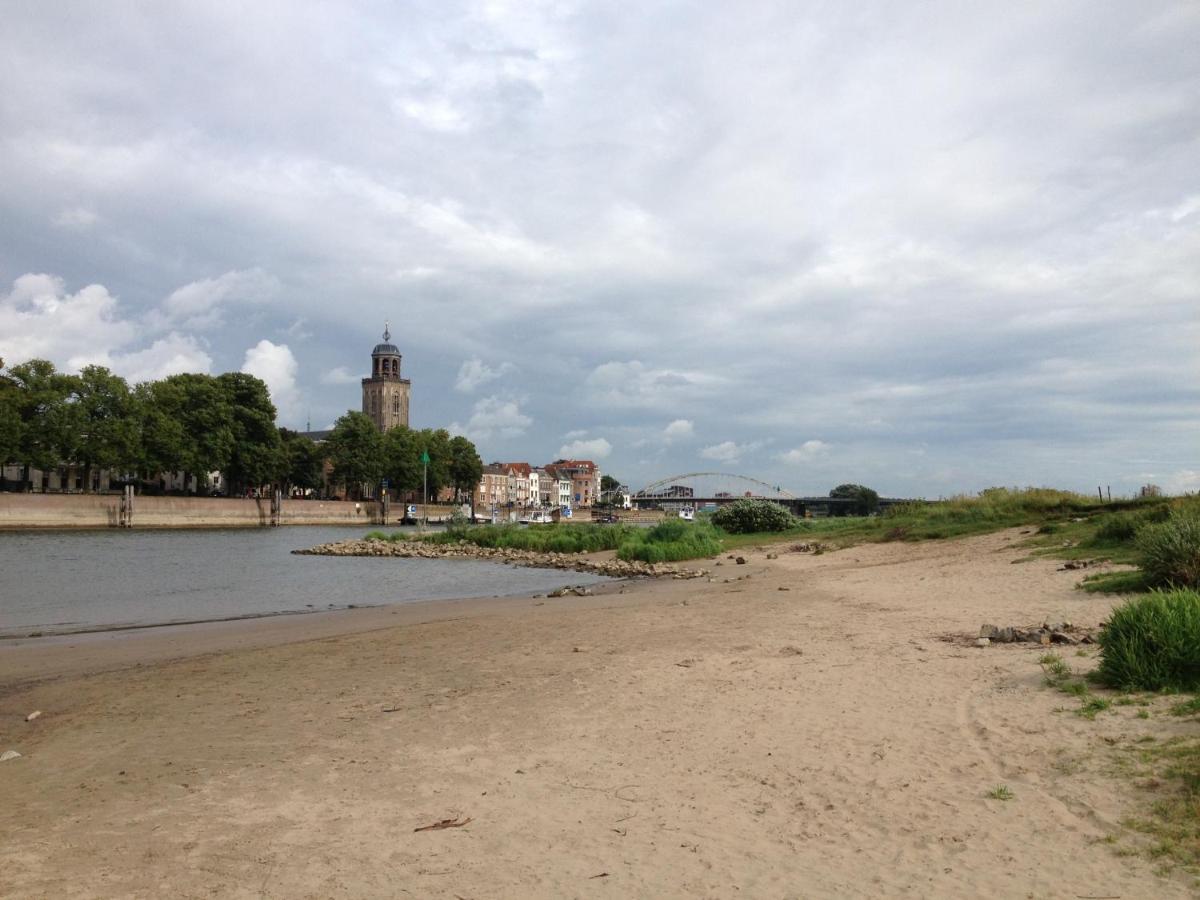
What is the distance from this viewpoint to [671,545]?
130 feet

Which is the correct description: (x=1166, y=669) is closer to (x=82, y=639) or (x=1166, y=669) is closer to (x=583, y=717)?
(x=583, y=717)

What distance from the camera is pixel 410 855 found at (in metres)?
5.50

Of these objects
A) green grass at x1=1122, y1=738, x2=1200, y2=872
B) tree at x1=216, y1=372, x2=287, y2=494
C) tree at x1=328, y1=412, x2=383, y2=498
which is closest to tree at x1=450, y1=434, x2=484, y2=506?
tree at x1=328, y1=412, x2=383, y2=498

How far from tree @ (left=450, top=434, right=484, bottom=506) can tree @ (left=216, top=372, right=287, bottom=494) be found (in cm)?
4496

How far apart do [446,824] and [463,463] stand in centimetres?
14315

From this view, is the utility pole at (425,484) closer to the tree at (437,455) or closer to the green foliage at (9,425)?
the tree at (437,455)

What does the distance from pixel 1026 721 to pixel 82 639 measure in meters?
17.9

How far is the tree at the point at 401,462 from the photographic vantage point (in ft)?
422

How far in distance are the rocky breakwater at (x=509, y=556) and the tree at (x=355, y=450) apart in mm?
66945

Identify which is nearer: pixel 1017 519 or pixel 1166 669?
pixel 1166 669

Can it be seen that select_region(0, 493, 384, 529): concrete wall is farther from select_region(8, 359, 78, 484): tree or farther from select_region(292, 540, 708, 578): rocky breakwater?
select_region(292, 540, 708, 578): rocky breakwater

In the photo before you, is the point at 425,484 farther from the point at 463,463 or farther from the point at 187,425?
the point at 187,425

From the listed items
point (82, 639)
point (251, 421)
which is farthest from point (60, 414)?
point (82, 639)

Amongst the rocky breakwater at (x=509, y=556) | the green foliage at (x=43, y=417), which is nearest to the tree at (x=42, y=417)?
the green foliage at (x=43, y=417)
